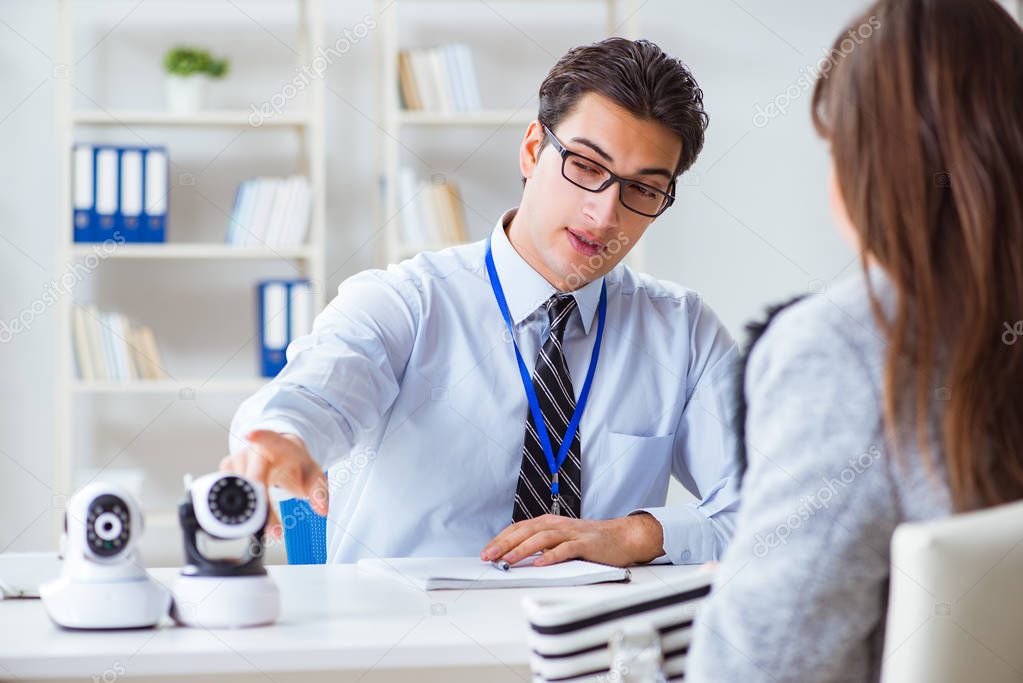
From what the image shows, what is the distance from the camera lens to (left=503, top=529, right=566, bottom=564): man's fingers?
165 cm

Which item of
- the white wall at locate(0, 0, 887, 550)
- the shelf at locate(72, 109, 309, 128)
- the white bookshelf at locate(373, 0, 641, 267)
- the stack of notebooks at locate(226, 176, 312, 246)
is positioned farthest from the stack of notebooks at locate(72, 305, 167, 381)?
the white bookshelf at locate(373, 0, 641, 267)

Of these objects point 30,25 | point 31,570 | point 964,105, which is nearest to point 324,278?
point 30,25

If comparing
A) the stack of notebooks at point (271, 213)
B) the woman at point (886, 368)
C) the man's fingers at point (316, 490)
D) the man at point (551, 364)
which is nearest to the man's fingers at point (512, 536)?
the man at point (551, 364)

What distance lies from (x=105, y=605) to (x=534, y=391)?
94 cm

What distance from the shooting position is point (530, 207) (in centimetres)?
209

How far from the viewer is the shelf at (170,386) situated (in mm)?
3791

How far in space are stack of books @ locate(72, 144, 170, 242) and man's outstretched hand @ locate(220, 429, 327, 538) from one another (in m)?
2.61

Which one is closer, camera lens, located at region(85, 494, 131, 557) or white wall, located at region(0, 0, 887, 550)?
camera lens, located at region(85, 494, 131, 557)

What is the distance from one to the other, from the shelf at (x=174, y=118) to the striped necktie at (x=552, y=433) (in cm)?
212

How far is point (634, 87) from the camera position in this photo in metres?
2.00

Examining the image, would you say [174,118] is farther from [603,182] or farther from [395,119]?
[603,182]

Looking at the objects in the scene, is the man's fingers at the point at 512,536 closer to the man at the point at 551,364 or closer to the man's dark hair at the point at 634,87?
the man at the point at 551,364

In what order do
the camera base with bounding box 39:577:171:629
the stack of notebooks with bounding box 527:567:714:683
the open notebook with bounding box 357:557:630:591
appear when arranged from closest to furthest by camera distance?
the stack of notebooks with bounding box 527:567:714:683 → the camera base with bounding box 39:577:171:629 → the open notebook with bounding box 357:557:630:591

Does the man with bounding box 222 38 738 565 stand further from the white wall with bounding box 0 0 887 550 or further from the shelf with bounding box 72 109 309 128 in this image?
the white wall with bounding box 0 0 887 550
